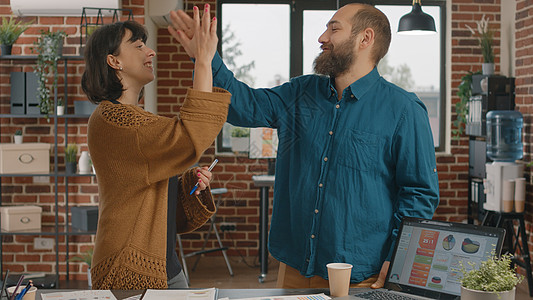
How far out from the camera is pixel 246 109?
2172mm

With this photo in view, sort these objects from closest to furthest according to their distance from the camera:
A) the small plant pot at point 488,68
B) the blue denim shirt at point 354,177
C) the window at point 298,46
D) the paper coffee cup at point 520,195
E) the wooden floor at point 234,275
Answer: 1. the blue denim shirt at point 354,177
2. the paper coffee cup at point 520,195
3. the wooden floor at point 234,275
4. the small plant pot at point 488,68
5. the window at point 298,46

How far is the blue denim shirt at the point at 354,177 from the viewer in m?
2.03

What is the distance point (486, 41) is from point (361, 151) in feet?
13.2

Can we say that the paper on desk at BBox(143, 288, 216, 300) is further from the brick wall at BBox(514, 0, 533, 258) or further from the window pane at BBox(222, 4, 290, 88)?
the window pane at BBox(222, 4, 290, 88)

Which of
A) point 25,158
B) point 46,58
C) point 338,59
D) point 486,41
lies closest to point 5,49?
point 46,58

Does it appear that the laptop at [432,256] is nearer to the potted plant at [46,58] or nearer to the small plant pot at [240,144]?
the potted plant at [46,58]

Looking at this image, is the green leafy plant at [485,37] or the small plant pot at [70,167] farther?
the green leafy plant at [485,37]

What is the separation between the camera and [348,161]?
2059mm

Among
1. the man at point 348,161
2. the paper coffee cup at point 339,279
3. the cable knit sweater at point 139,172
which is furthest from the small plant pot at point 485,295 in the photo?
the cable knit sweater at point 139,172

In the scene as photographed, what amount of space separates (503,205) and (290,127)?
3200 millimetres

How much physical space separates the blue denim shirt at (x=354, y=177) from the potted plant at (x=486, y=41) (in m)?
3.61

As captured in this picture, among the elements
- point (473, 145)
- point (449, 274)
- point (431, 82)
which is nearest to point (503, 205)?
point (473, 145)

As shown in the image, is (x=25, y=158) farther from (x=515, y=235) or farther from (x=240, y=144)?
(x=515, y=235)

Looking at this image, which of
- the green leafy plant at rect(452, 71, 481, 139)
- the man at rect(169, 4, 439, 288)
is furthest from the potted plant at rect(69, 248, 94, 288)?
the green leafy plant at rect(452, 71, 481, 139)
